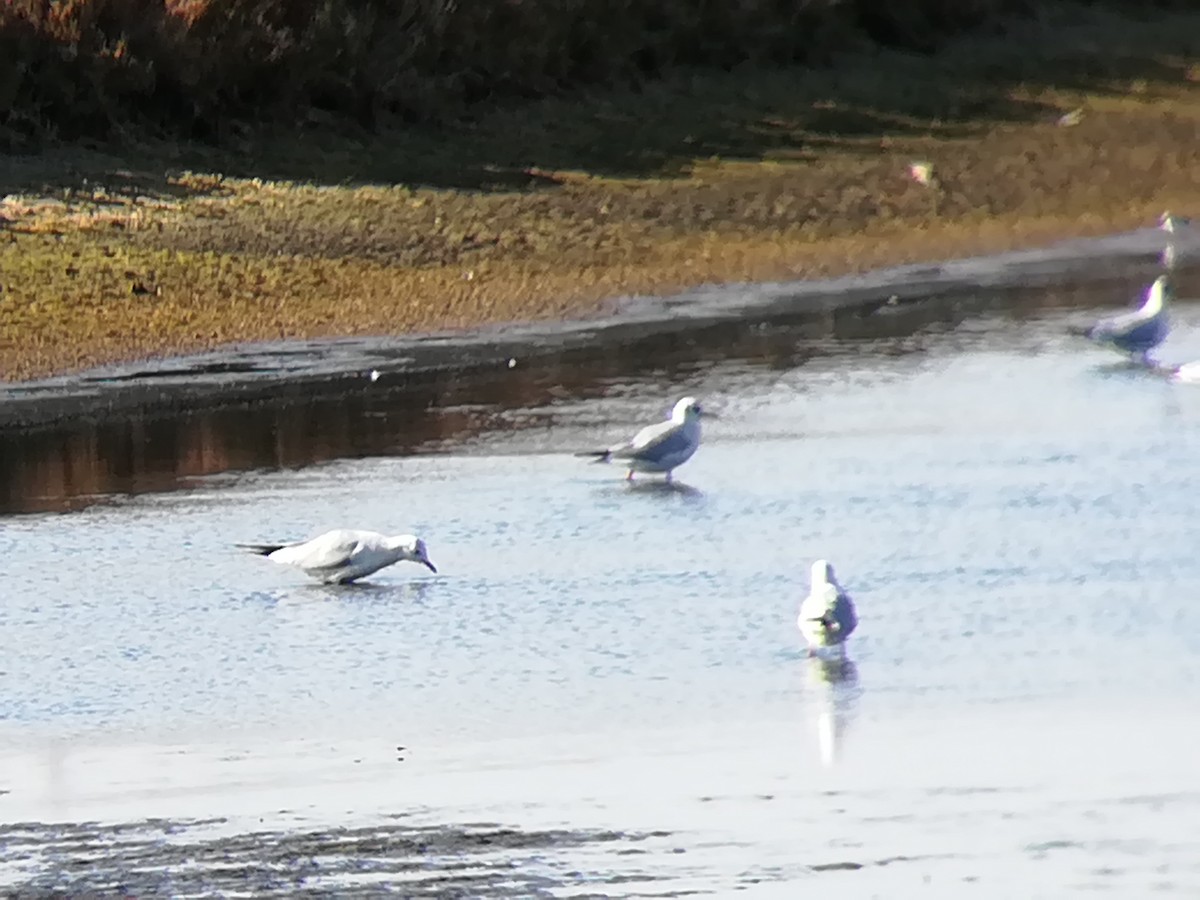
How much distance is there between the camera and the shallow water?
6.63 m

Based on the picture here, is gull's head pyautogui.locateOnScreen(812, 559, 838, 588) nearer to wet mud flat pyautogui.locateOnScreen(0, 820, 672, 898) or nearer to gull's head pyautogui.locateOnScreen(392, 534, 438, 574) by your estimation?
gull's head pyautogui.locateOnScreen(392, 534, 438, 574)

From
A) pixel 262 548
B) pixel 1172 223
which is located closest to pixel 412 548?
pixel 262 548

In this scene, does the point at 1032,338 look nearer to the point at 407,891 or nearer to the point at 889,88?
the point at 889,88

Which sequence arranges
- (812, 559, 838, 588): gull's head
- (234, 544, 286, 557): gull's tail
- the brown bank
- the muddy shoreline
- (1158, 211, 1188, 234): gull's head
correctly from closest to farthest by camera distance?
1. (812, 559, 838, 588): gull's head
2. (234, 544, 286, 557): gull's tail
3. the muddy shoreline
4. the brown bank
5. (1158, 211, 1188, 234): gull's head

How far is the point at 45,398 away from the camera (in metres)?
14.3

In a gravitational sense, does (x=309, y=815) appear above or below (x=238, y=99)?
below

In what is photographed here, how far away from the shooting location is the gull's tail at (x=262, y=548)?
34.1ft

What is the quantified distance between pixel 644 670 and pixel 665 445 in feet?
11.2

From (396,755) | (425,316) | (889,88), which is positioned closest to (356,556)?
(396,755)

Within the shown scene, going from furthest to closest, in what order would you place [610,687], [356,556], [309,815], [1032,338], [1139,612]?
[1032,338]
[356,556]
[1139,612]
[610,687]
[309,815]

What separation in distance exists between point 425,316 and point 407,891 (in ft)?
35.1

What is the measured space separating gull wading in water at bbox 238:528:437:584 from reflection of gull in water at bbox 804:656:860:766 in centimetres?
184

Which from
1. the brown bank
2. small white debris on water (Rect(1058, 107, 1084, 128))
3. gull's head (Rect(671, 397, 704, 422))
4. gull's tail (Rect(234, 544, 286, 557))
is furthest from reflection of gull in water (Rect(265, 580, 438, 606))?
small white debris on water (Rect(1058, 107, 1084, 128))

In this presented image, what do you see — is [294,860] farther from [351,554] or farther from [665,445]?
[665,445]
